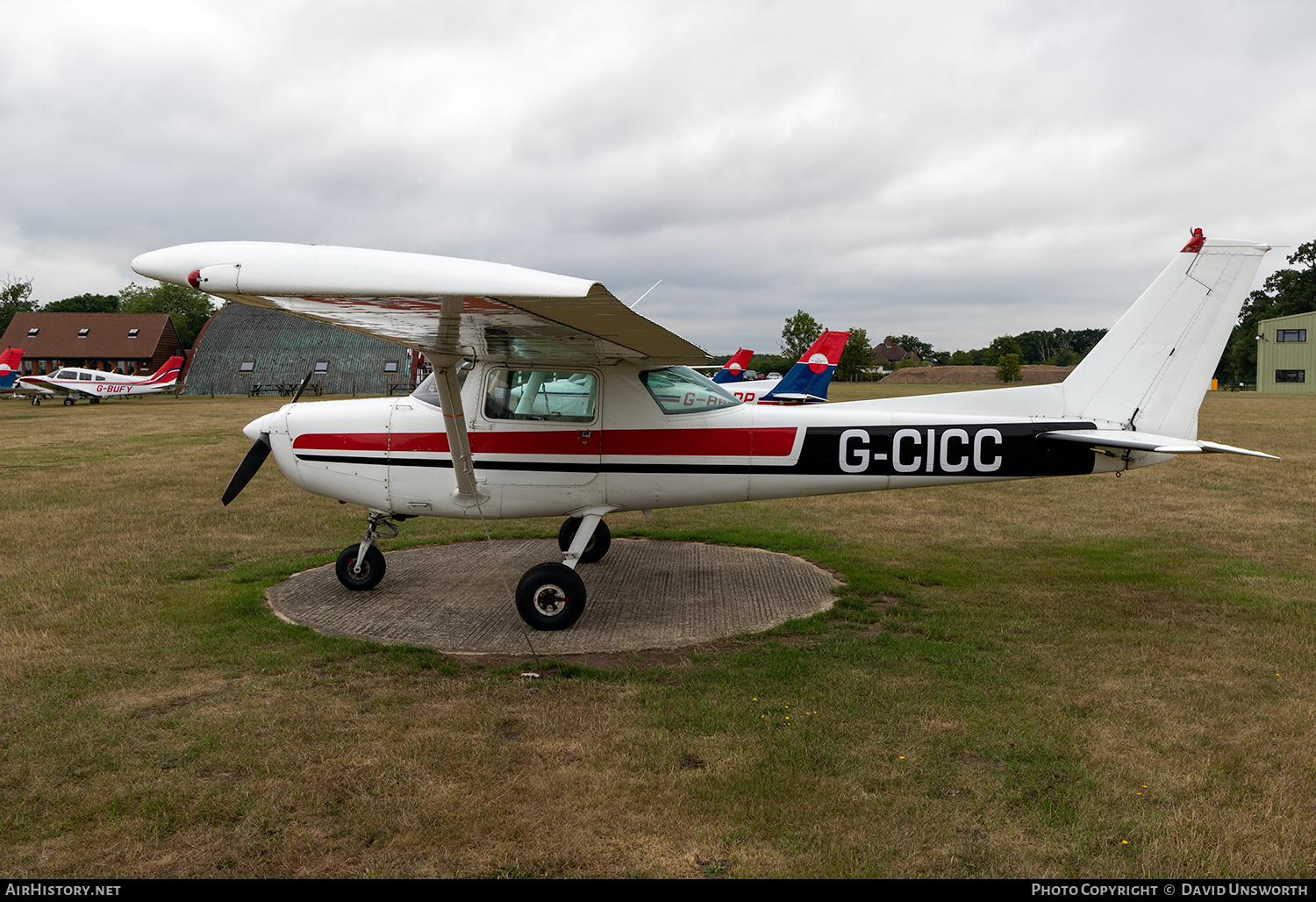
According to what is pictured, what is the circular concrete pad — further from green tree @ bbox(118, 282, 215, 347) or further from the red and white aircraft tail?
green tree @ bbox(118, 282, 215, 347)

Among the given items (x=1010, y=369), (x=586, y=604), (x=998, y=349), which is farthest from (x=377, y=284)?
(x=998, y=349)

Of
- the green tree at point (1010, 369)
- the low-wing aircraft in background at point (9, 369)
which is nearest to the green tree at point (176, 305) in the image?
the low-wing aircraft in background at point (9, 369)

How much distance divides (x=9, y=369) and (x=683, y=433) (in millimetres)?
52472

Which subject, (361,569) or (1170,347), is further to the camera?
(361,569)

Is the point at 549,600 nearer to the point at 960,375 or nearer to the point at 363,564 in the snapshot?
the point at 363,564

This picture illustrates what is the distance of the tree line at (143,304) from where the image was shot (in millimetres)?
82188

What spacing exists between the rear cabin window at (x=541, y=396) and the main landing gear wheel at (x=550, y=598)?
1367mm

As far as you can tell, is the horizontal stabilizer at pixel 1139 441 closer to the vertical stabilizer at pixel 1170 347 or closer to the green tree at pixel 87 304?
the vertical stabilizer at pixel 1170 347

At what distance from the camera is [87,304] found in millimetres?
97250

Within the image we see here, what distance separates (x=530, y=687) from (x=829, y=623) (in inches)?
100

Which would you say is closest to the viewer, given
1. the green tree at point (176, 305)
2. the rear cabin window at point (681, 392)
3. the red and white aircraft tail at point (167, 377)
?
the rear cabin window at point (681, 392)

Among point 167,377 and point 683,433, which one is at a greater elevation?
point 167,377

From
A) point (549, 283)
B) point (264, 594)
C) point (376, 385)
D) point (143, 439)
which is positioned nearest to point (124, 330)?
point (376, 385)

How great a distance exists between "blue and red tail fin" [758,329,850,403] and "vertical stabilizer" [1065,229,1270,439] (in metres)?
17.5
